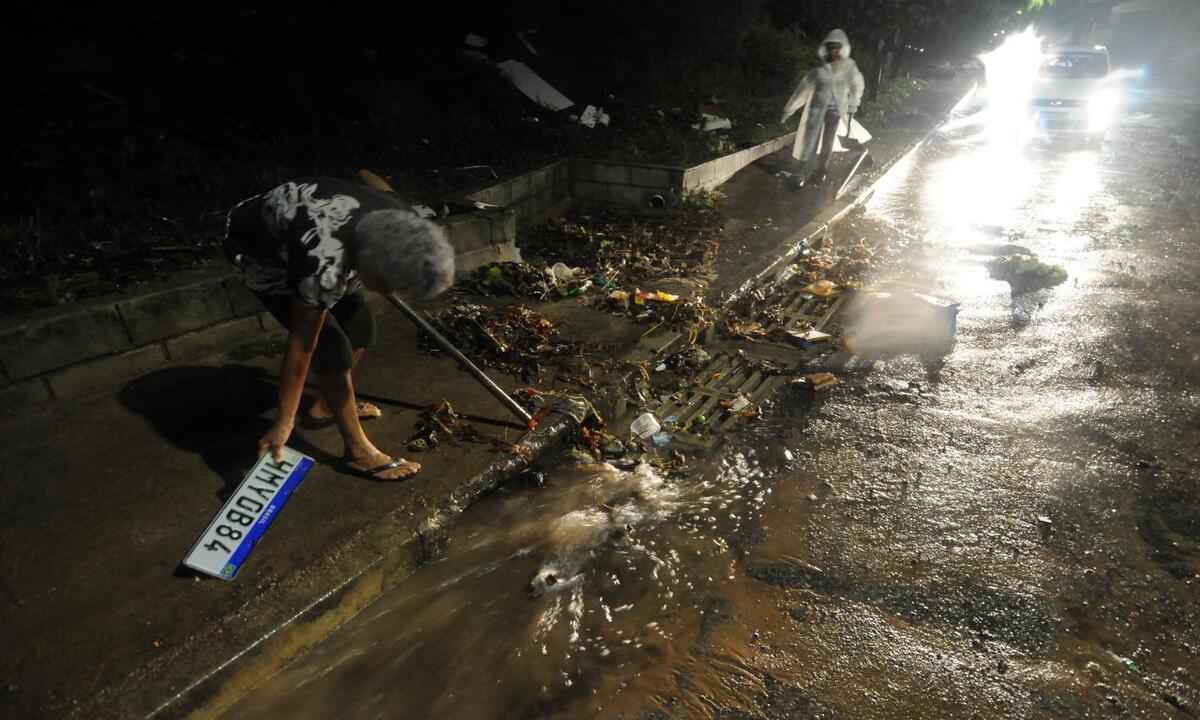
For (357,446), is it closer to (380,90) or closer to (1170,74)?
(380,90)

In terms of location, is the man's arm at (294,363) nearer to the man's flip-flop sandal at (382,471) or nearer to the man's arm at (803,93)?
the man's flip-flop sandal at (382,471)

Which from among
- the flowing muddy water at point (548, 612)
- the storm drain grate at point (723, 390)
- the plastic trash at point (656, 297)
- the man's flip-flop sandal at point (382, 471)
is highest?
the plastic trash at point (656, 297)

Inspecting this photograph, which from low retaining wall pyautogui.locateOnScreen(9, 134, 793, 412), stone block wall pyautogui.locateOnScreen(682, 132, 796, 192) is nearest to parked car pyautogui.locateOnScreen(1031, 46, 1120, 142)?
stone block wall pyautogui.locateOnScreen(682, 132, 796, 192)

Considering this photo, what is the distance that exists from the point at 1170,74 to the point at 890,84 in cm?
2300

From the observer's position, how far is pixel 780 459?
3.77m

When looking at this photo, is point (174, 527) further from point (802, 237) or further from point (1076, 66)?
point (1076, 66)

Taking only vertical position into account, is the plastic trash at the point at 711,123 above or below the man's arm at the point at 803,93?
below

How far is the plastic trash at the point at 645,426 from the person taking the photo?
3971 millimetres

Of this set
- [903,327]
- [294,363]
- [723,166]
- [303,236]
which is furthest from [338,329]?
[723,166]

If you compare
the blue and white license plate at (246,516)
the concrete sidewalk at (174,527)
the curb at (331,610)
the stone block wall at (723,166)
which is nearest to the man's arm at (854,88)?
the stone block wall at (723,166)

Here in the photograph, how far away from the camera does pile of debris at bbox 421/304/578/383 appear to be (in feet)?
14.1

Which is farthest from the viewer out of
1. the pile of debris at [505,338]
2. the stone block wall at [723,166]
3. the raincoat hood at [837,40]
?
the raincoat hood at [837,40]

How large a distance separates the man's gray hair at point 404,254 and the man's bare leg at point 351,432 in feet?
2.10

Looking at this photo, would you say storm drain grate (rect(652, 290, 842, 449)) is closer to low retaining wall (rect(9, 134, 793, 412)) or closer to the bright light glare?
low retaining wall (rect(9, 134, 793, 412))
